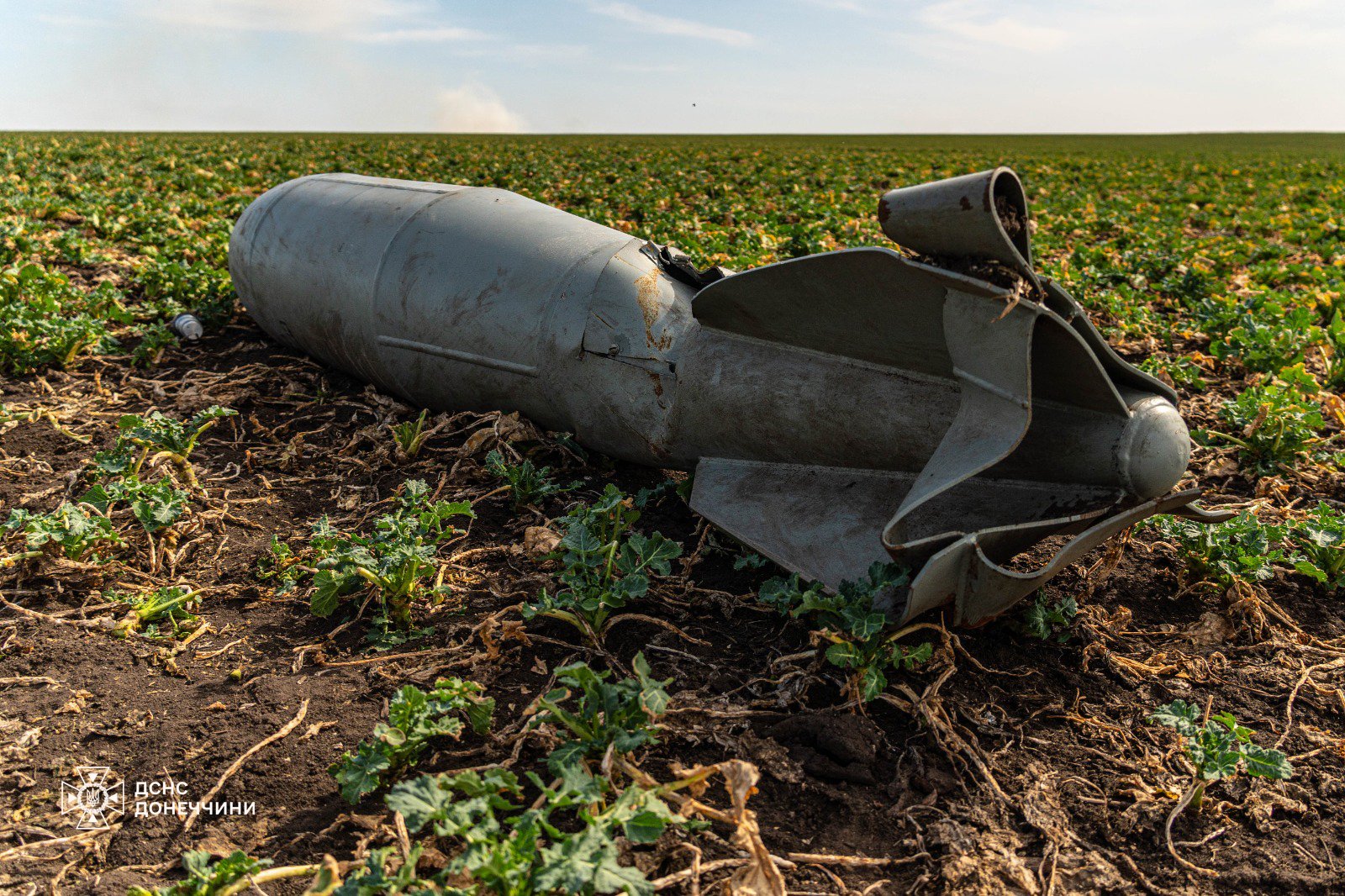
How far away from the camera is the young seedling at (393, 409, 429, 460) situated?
3.98 m

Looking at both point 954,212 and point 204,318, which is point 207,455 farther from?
point 954,212

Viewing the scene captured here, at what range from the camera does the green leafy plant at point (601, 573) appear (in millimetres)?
2666

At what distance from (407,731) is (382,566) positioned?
815 mm

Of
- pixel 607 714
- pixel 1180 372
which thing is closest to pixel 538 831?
pixel 607 714

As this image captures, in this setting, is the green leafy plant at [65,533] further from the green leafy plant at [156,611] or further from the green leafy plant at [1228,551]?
the green leafy plant at [1228,551]

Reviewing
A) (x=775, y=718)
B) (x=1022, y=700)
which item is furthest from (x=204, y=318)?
(x=1022, y=700)

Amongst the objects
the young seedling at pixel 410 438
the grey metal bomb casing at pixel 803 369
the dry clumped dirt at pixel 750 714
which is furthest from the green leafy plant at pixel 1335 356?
the young seedling at pixel 410 438

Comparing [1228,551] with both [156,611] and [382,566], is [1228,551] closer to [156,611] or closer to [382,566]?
[382,566]

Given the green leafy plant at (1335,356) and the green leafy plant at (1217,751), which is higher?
the green leafy plant at (1335,356)

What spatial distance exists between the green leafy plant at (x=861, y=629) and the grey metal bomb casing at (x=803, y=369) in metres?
0.09

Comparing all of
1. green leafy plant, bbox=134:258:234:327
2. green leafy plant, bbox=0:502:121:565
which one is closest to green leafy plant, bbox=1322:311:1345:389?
green leafy plant, bbox=0:502:121:565

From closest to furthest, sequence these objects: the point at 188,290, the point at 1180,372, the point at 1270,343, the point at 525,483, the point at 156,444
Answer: the point at 525,483 → the point at 156,444 → the point at 1180,372 → the point at 1270,343 → the point at 188,290

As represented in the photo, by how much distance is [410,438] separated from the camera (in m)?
4.00

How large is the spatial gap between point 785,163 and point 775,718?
2413 cm
